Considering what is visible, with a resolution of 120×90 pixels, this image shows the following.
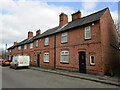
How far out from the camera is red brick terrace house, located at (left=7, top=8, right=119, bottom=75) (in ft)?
34.5

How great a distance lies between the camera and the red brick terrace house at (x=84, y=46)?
10.5 metres

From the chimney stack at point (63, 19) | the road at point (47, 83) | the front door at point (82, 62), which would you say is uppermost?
the chimney stack at point (63, 19)

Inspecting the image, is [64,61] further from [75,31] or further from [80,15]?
[80,15]

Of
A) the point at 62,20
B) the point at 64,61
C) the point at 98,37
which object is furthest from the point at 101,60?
the point at 62,20

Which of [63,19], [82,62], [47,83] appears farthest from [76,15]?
[47,83]

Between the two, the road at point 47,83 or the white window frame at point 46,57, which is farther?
the white window frame at point 46,57

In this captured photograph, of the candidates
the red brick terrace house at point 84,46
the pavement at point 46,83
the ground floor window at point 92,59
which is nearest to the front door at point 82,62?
the red brick terrace house at point 84,46

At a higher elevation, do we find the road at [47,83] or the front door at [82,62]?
the front door at [82,62]

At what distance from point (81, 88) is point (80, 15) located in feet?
40.9

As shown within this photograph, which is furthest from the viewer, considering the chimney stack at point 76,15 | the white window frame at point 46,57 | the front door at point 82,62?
the white window frame at point 46,57

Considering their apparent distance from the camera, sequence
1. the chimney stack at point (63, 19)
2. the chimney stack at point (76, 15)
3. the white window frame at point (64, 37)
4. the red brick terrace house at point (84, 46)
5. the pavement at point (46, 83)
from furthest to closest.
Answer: the chimney stack at point (63, 19) → the chimney stack at point (76, 15) → the white window frame at point (64, 37) → the red brick terrace house at point (84, 46) → the pavement at point (46, 83)

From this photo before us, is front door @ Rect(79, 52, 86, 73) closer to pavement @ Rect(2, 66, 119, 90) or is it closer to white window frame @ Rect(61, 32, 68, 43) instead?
pavement @ Rect(2, 66, 119, 90)

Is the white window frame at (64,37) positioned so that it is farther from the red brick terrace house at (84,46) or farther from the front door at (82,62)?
the front door at (82,62)

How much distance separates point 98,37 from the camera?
10453 mm
